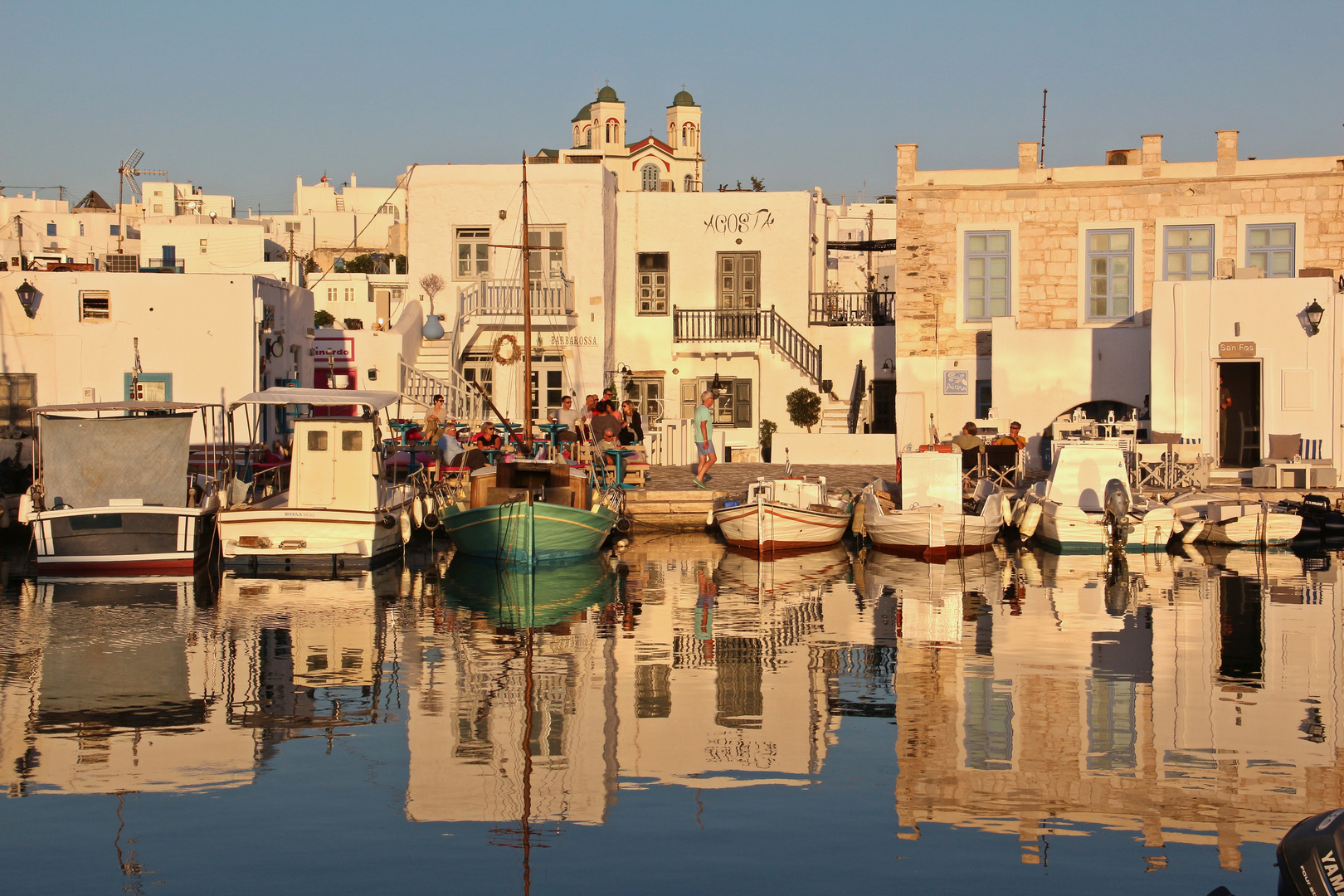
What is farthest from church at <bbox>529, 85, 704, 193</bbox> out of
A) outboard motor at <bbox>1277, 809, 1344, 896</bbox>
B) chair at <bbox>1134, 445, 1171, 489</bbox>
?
outboard motor at <bbox>1277, 809, 1344, 896</bbox>

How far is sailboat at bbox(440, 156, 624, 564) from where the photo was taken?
21328 mm

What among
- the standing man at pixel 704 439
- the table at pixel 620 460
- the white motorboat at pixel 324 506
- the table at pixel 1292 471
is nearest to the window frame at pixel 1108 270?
the table at pixel 1292 471

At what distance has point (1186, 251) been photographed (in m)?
30.1

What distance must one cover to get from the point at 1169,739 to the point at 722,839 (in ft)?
14.1

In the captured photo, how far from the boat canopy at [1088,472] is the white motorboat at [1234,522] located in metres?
1.29

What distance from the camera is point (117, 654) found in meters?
14.7

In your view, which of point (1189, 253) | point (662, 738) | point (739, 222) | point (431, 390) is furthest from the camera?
point (739, 222)

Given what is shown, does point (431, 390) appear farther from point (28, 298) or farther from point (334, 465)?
point (334, 465)

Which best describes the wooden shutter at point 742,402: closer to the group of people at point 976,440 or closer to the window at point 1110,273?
the group of people at point 976,440

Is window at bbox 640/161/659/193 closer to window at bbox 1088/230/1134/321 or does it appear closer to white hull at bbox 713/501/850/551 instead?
window at bbox 1088/230/1134/321

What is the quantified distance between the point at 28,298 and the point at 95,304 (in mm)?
1192

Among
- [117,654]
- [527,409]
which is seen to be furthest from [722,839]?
[527,409]

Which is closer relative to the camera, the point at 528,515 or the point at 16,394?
the point at 528,515

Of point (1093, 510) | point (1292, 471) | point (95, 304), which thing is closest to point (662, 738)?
point (1093, 510)
